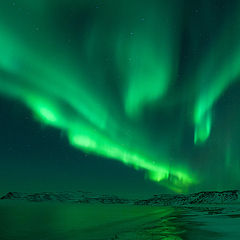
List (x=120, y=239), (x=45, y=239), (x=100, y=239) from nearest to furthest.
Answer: (x=120, y=239), (x=100, y=239), (x=45, y=239)

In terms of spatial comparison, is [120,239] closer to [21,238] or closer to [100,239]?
[100,239]

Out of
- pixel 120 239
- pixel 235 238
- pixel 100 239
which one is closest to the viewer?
pixel 235 238

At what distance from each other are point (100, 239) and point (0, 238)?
31.2ft

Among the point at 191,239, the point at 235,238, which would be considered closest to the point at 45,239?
the point at 191,239

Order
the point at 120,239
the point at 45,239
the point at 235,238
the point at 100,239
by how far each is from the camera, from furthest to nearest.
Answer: the point at 45,239, the point at 100,239, the point at 120,239, the point at 235,238

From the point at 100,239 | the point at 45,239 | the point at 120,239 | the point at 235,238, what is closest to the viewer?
the point at 235,238

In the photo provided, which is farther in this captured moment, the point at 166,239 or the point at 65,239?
the point at 65,239

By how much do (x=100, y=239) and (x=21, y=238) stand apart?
7.55 metres

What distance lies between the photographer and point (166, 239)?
2031 cm

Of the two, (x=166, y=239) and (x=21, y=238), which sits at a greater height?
(x=166, y=239)

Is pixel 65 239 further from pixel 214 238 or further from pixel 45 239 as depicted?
pixel 214 238

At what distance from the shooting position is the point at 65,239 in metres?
24.6

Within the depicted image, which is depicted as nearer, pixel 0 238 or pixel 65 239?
pixel 65 239

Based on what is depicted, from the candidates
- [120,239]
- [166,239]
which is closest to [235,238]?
[166,239]
